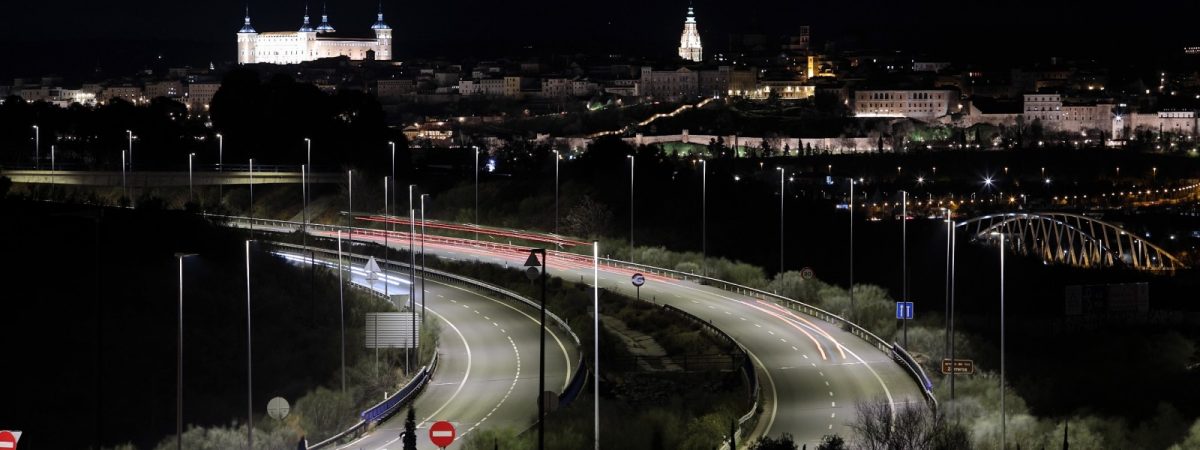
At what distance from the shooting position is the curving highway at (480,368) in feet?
101

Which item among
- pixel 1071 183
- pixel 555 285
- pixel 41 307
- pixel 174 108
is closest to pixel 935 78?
pixel 1071 183

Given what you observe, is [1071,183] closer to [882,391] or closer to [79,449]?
[882,391]

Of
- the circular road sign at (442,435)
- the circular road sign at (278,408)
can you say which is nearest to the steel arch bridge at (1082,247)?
the circular road sign at (278,408)

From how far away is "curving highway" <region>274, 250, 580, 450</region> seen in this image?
30672 mm

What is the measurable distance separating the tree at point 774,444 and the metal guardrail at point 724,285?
14.2 ft

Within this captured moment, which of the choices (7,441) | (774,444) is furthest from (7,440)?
(774,444)

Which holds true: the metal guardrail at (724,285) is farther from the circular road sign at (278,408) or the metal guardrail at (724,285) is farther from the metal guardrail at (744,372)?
the circular road sign at (278,408)

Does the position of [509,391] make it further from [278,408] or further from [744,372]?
[278,408]

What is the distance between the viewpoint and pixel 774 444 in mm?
26234

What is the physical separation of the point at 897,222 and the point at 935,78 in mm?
111247

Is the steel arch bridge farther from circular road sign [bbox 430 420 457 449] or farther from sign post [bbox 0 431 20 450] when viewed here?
sign post [bbox 0 431 20 450]

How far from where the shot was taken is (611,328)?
44.7 m

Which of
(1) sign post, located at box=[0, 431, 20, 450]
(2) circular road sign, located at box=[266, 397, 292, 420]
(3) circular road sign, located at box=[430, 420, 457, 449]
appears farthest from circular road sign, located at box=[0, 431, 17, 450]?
(2) circular road sign, located at box=[266, 397, 292, 420]

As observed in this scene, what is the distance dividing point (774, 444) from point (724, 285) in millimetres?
25310
